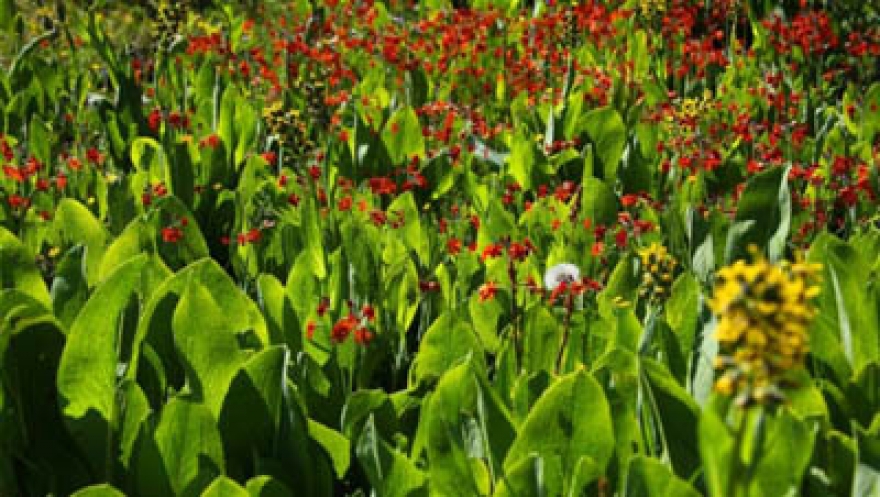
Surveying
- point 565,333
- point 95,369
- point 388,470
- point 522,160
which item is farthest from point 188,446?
point 522,160

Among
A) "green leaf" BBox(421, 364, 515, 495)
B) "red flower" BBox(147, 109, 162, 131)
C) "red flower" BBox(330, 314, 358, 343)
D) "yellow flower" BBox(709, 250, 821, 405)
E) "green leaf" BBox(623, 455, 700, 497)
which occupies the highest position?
"yellow flower" BBox(709, 250, 821, 405)

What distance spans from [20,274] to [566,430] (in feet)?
5.43

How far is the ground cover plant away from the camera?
2326 mm

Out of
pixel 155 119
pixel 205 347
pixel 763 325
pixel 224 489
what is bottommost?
pixel 224 489

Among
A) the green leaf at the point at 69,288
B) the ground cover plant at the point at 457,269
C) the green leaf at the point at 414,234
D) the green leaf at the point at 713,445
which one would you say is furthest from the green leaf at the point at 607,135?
the green leaf at the point at 713,445

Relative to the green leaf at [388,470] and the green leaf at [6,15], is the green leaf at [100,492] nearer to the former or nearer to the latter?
the green leaf at [388,470]

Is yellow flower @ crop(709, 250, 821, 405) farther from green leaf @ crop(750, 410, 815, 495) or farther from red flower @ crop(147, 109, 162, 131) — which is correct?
red flower @ crop(147, 109, 162, 131)

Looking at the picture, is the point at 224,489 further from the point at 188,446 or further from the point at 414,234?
the point at 414,234

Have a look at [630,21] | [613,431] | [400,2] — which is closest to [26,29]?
[400,2]

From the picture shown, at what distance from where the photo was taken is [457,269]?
142 inches

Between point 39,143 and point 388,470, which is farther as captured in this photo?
point 39,143

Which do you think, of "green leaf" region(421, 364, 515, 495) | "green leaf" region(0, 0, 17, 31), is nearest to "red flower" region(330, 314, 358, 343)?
"green leaf" region(421, 364, 515, 495)

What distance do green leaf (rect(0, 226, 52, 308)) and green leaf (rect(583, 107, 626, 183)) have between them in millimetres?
2334

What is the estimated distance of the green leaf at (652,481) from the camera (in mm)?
2080
